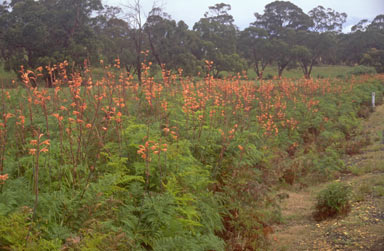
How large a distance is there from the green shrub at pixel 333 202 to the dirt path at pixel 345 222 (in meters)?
0.13

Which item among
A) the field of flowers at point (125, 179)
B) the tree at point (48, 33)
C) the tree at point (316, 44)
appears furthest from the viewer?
the tree at point (316, 44)

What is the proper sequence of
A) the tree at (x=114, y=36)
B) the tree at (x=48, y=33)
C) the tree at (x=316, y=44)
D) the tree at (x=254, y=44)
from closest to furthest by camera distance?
the tree at (x=48, y=33), the tree at (x=114, y=36), the tree at (x=254, y=44), the tree at (x=316, y=44)

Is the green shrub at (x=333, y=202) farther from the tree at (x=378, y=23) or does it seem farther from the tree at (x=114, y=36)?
the tree at (x=378, y=23)

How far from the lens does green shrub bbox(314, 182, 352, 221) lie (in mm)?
5457

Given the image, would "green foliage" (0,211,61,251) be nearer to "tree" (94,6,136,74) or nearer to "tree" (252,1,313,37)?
Answer: "tree" (94,6,136,74)

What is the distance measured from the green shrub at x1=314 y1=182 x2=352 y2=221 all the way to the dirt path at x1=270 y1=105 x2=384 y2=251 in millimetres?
133

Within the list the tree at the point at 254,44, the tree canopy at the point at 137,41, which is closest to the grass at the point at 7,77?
the tree canopy at the point at 137,41

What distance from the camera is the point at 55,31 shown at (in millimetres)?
21656

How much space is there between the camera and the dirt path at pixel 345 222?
4617 millimetres

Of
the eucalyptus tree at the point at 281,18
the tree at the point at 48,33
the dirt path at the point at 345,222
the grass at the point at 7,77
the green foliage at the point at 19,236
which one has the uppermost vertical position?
the eucalyptus tree at the point at 281,18

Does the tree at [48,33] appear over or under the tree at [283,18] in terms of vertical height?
under

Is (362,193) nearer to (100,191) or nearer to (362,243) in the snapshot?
(362,243)

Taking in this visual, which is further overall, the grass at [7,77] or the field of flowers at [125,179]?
the grass at [7,77]

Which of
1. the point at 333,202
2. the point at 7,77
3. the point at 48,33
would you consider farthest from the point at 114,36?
the point at 333,202
